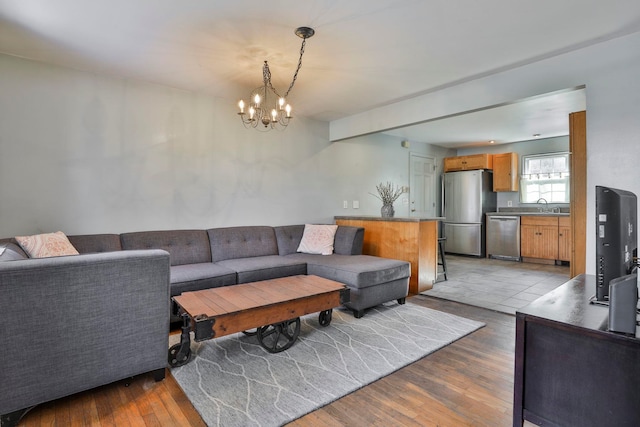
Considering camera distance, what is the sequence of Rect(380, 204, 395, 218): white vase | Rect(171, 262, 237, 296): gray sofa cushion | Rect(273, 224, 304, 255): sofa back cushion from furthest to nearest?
Rect(380, 204, 395, 218): white vase, Rect(273, 224, 304, 255): sofa back cushion, Rect(171, 262, 237, 296): gray sofa cushion

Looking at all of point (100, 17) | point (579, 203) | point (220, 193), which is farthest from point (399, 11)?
point (220, 193)

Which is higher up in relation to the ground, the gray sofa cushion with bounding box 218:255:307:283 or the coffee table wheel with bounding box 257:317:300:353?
the gray sofa cushion with bounding box 218:255:307:283

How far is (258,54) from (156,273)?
1937 millimetres

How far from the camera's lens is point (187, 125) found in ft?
12.1

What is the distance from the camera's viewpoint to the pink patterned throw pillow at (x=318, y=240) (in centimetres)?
403

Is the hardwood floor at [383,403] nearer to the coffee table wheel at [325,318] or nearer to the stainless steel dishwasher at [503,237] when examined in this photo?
the coffee table wheel at [325,318]

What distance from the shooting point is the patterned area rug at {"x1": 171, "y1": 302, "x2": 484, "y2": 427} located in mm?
1737

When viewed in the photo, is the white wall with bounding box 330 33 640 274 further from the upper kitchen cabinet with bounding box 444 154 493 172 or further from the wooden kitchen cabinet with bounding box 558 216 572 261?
the upper kitchen cabinet with bounding box 444 154 493 172

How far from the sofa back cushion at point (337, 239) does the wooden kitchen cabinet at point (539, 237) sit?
3.93 meters

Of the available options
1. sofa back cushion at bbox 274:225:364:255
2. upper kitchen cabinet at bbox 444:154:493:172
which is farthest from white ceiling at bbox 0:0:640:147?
upper kitchen cabinet at bbox 444:154:493:172

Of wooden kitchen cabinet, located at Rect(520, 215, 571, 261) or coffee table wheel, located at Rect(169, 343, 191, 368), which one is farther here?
wooden kitchen cabinet, located at Rect(520, 215, 571, 261)

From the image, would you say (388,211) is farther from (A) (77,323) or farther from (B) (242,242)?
(A) (77,323)

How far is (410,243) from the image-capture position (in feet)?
12.9

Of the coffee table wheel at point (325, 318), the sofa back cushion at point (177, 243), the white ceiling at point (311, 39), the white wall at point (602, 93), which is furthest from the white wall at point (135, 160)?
the white wall at point (602, 93)
